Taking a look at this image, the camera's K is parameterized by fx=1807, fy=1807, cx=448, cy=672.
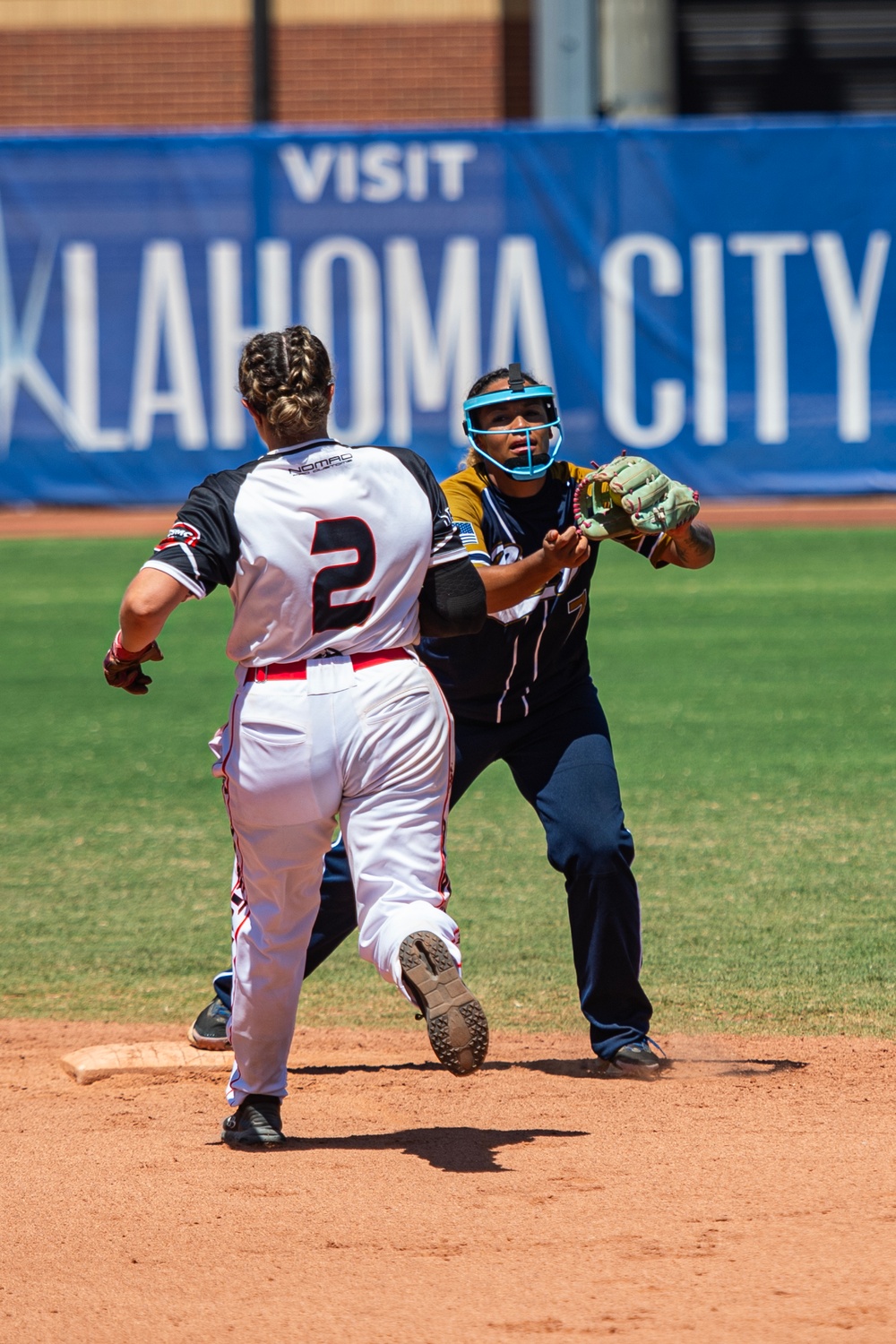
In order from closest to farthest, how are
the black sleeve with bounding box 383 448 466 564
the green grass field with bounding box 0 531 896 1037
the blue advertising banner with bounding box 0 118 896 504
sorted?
the black sleeve with bounding box 383 448 466 564 → the green grass field with bounding box 0 531 896 1037 → the blue advertising banner with bounding box 0 118 896 504

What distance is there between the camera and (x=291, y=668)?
4.04 m

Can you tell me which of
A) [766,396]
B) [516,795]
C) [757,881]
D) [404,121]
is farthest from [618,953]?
[404,121]

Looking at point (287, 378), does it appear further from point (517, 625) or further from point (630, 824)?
point (630, 824)

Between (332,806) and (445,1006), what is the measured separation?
53 cm

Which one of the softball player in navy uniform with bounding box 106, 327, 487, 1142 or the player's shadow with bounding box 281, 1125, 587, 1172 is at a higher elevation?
the softball player in navy uniform with bounding box 106, 327, 487, 1142

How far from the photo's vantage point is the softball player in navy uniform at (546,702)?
15.8 feet

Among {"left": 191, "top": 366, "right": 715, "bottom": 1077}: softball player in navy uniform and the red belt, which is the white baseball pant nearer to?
the red belt

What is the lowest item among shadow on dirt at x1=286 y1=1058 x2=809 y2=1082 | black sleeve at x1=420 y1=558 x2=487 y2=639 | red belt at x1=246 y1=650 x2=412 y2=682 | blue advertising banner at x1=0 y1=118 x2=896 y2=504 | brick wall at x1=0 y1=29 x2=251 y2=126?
shadow on dirt at x1=286 y1=1058 x2=809 y2=1082

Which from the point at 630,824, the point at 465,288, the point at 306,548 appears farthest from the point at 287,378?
the point at 465,288

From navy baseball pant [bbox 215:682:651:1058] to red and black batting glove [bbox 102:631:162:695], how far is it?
3.44 feet

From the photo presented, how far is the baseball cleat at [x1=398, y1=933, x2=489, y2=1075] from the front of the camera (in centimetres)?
378

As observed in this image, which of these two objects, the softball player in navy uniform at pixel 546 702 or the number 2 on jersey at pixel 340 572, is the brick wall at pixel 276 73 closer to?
the softball player in navy uniform at pixel 546 702

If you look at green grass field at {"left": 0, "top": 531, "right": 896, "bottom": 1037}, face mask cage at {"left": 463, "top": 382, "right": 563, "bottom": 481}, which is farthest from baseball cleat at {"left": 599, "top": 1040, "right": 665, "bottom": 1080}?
face mask cage at {"left": 463, "top": 382, "right": 563, "bottom": 481}

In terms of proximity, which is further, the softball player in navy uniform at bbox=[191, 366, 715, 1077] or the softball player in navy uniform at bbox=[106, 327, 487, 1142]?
the softball player in navy uniform at bbox=[191, 366, 715, 1077]
